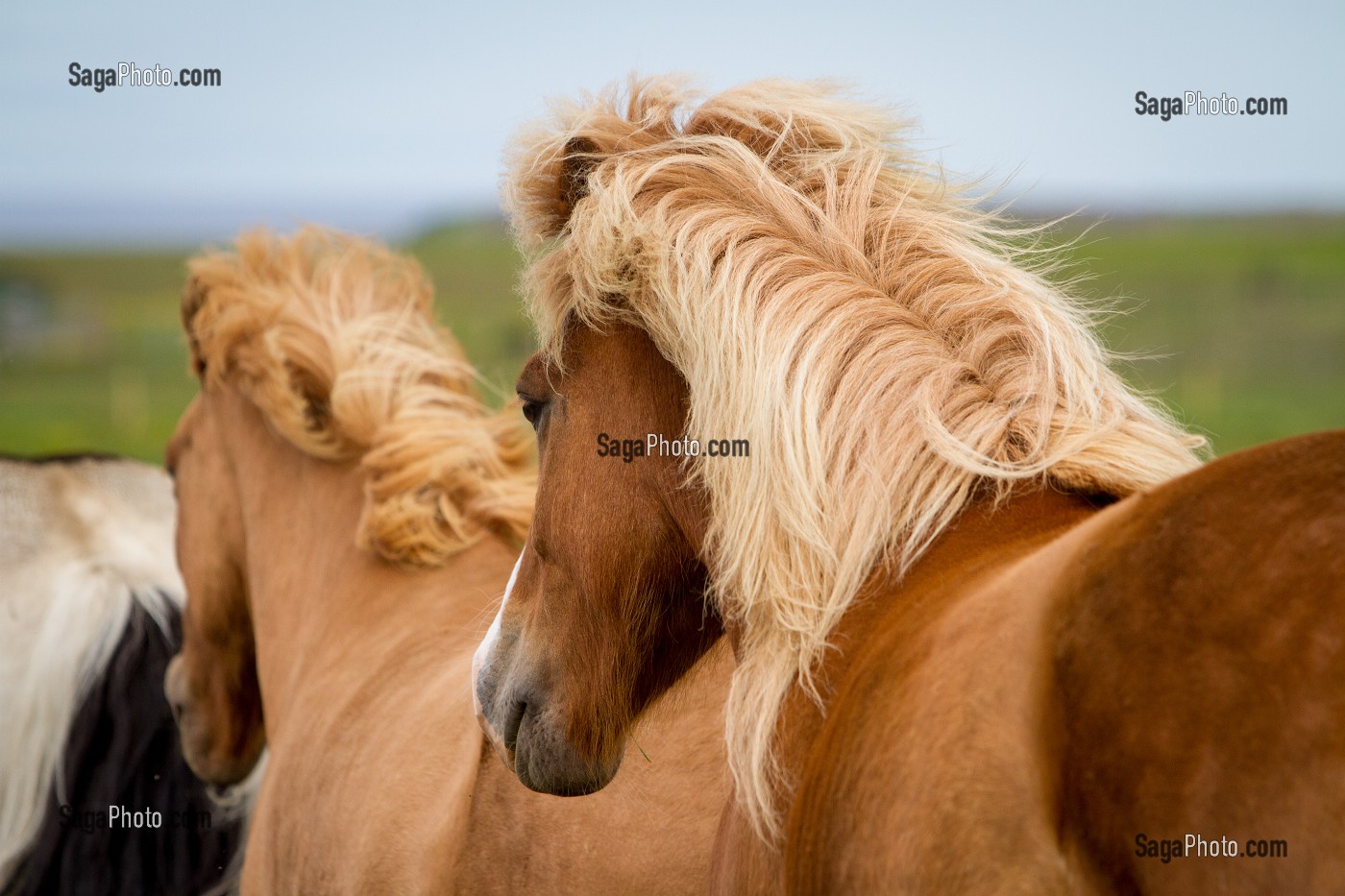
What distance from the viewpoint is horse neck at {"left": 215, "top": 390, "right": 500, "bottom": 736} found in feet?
10.6

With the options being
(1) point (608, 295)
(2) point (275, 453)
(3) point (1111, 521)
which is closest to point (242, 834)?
(2) point (275, 453)

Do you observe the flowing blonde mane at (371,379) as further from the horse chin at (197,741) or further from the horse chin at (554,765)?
the horse chin at (554,765)

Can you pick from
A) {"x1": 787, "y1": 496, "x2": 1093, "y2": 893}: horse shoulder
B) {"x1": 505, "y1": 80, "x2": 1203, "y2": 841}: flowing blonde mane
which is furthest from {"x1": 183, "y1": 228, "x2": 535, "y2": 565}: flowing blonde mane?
{"x1": 787, "y1": 496, "x2": 1093, "y2": 893}: horse shoulder

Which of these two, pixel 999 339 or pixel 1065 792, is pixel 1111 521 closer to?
pixel 1065 792

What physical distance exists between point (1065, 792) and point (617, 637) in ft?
3.03

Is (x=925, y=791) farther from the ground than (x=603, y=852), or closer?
farther from the ground

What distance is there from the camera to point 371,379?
353 centimetres

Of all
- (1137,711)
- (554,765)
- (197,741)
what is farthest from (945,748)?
(197,741)

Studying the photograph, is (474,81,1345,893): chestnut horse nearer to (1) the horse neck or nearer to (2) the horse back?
(2) the horse back

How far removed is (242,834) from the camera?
166 inches

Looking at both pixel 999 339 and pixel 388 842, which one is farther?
pixel 388 842

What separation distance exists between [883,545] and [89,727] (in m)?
3.55

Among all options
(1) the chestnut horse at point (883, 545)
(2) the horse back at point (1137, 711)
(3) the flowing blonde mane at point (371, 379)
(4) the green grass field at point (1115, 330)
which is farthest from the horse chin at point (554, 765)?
(4) the green grass field at point (1115, 330)

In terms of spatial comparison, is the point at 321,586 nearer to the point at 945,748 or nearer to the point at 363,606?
the point at 363,606
